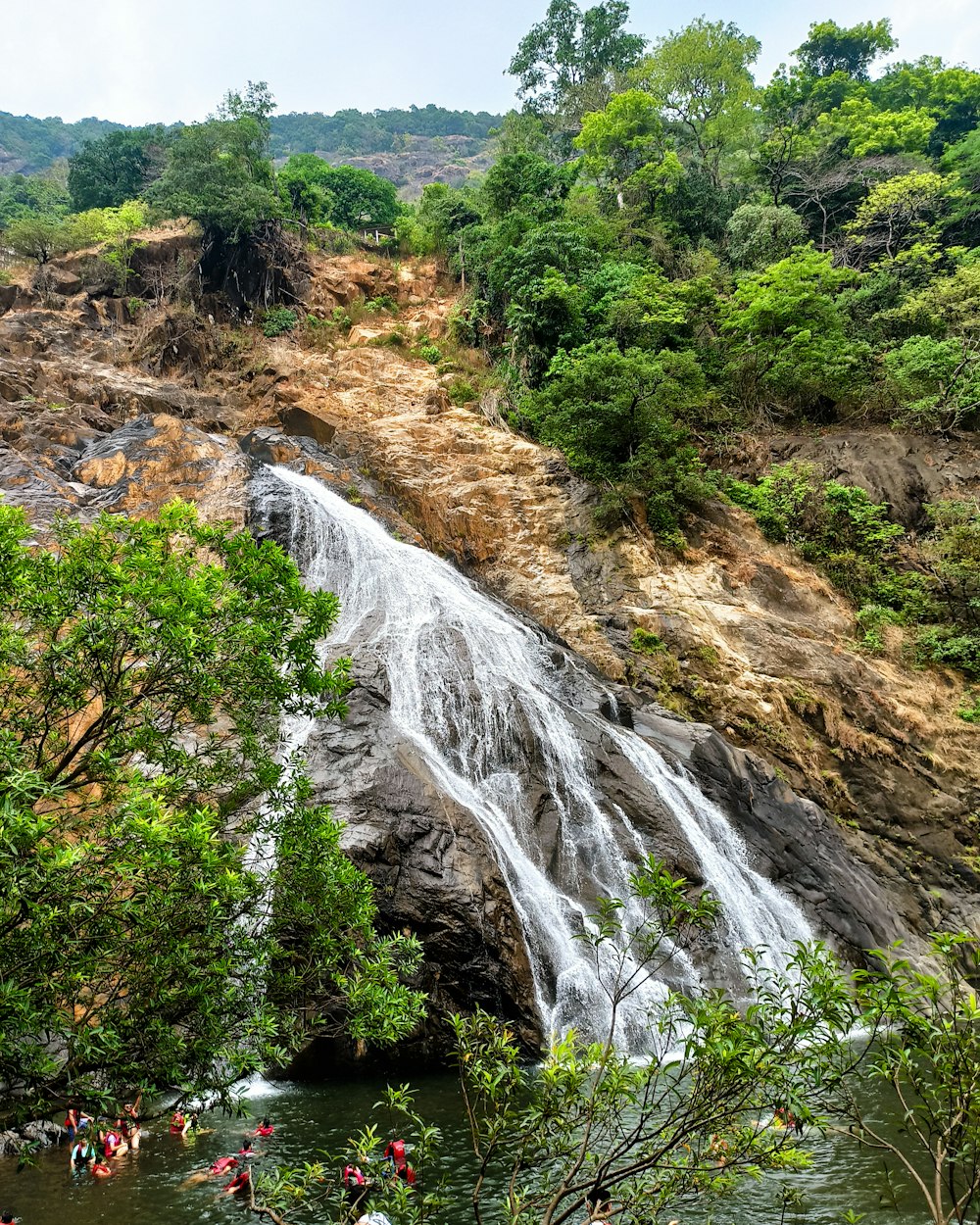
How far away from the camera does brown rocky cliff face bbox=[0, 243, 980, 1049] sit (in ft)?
57.2

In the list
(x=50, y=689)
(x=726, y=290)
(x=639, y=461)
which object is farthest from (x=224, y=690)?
(x=726, y=290)

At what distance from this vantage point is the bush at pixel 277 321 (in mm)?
32875

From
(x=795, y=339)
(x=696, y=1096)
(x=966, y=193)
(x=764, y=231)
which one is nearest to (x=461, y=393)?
(x=795, y=339)

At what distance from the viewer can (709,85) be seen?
3759 cm

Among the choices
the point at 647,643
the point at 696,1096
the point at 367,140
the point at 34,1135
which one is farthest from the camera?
the point at 367,140

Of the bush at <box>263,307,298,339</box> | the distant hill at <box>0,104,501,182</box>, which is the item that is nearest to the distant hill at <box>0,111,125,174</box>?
the distant hill at <box>0,104,501,182</box>

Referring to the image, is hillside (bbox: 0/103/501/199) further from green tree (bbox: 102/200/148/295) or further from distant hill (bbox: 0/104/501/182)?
green tree (bbox: 102/200/148/295)

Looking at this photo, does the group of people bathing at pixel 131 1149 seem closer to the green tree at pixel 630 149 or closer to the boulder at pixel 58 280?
the boulder at pixel 58 280

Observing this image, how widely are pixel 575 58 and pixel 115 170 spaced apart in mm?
27856

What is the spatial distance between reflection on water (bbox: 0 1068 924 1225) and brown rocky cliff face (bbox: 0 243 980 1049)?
2520 millimetres

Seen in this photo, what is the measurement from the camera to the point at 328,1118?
10188 millimetres

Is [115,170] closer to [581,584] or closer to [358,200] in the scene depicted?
[358,200]

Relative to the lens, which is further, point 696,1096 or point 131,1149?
point 131,1149

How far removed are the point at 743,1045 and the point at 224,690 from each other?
4814 mm
